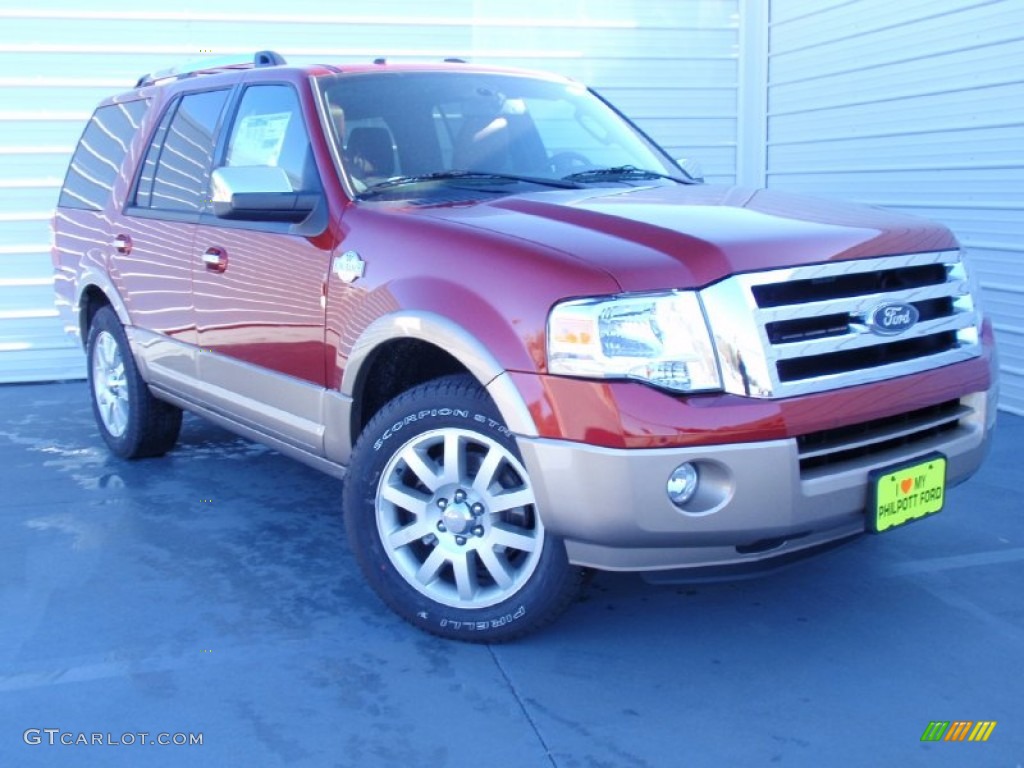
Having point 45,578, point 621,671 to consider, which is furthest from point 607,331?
point 45,578

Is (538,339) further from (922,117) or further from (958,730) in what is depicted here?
(922,117)

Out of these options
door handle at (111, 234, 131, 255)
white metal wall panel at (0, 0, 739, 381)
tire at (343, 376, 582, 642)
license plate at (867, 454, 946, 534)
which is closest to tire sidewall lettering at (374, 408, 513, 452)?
tire at (343, 376, 582, 642)

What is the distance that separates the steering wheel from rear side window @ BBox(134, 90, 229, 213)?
1.50 metres

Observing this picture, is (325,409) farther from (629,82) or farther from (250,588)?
(629,82)

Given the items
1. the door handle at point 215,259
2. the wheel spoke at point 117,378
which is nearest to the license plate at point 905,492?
the door handle at point 215,259

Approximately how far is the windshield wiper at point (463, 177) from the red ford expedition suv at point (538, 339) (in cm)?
1

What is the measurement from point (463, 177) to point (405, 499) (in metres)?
1.29

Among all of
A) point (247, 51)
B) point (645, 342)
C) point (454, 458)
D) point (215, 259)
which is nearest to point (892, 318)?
point (645, 342)

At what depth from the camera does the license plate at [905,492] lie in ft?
10.6

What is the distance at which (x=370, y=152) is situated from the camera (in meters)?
4.17

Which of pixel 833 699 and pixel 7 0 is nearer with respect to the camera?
pixel 833 699

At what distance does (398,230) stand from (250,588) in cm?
145

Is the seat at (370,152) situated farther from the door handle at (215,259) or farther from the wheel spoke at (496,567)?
the wheel spoke at (496,567)

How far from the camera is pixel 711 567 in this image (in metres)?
3.23
